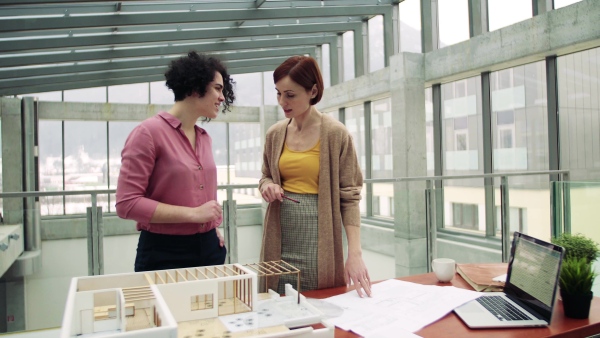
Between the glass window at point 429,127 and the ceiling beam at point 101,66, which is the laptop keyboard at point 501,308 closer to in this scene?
the glass window at point 429,127

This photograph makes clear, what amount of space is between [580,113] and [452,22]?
8.84ft

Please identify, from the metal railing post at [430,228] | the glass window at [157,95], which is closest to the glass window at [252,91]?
the glass window at [157,95]

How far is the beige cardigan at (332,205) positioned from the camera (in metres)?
1.80

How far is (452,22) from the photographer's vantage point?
7.69 meters

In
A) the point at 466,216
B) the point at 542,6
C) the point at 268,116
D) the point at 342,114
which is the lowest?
the point at 466,216

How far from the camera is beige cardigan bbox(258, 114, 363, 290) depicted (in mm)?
1802

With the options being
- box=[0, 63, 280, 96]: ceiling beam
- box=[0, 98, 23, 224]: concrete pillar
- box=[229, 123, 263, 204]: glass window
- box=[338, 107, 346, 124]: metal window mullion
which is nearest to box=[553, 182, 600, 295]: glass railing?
box=[338, 107, 346, 124]: metal window mullion

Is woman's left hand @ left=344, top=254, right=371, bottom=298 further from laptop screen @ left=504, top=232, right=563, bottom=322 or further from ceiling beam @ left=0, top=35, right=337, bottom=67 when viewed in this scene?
ceiling beam @ left=0, top=35, right=337, bottom=67

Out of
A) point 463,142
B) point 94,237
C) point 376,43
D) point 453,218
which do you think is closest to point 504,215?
point 453,218

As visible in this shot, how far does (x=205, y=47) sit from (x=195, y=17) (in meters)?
2.30

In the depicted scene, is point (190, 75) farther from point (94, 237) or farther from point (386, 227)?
point (386, 227)

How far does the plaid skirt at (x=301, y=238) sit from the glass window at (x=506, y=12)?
18.5ft

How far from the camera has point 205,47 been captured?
29.3 ft

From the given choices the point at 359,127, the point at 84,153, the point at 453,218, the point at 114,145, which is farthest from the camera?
A: the point at 114,145
